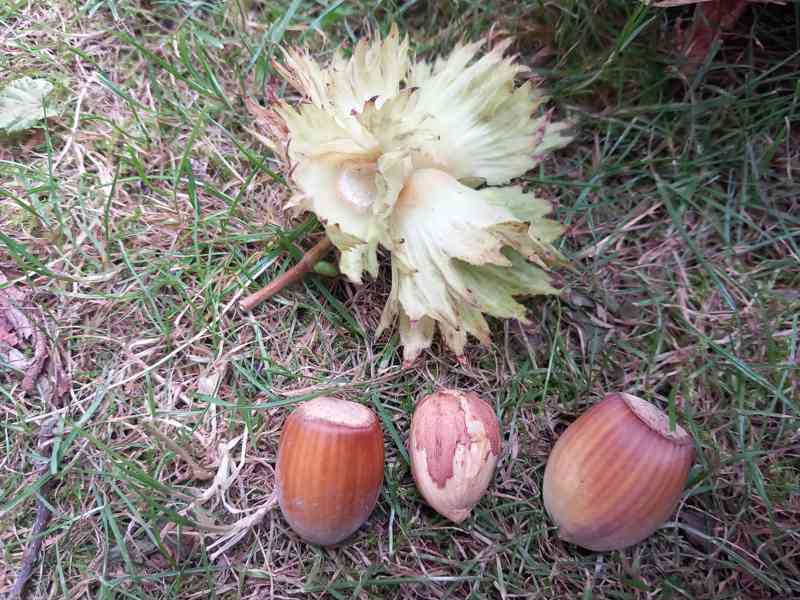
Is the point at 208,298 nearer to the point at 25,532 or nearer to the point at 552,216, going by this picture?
the point at 25,532

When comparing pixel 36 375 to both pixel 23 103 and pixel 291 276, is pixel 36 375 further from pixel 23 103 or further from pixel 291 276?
pixel 23 103

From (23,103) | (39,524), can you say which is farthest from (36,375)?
(23,103)

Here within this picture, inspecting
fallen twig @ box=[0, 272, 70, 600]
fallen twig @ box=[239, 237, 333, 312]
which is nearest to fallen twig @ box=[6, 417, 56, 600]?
fallen twig @ box=[0, 272, 70, 600]

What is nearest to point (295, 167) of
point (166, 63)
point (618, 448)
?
point (166, 63)

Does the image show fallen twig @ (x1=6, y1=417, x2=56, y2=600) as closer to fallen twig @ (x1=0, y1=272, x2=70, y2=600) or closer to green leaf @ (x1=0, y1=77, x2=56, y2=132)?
fallen twig @ (x1=0, y1=272, x2=70, y2=600)

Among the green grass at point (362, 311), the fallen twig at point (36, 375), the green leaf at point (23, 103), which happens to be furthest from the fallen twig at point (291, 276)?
the green leaf at point (23, 103)

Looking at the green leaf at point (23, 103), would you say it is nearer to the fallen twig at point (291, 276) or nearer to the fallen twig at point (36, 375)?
the fallen twig at point (36, 375)

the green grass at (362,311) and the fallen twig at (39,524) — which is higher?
the green grass at (362,311)
